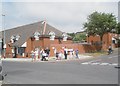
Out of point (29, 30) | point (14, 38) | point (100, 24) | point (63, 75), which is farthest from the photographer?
point (14, 38)

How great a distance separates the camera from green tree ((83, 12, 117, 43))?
187 ft

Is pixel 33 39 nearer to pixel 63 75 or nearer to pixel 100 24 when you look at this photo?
pixel 100 24

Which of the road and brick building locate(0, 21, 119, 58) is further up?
brick building locate(0, 21, 119, 58)

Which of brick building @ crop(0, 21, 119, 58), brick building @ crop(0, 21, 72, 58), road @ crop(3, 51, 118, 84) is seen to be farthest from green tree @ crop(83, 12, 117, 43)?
road @ crop(3, 51, 118, 84)

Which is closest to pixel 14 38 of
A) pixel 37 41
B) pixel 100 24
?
pixel 37 41

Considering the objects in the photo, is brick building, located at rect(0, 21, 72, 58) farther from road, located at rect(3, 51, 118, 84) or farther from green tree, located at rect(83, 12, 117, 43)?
road, located at rect(3, 51, 118, 84)

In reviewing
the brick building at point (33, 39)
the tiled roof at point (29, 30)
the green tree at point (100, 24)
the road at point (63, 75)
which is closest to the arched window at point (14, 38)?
the brick building at point (33, 39)

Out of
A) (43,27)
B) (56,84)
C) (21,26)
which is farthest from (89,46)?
(56,84)

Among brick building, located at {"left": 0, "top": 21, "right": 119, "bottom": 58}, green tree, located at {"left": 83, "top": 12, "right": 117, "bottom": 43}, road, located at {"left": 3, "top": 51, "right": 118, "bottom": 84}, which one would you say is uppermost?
green tree, located at {"left": 83, "top": 12, "right": 117, "bottom": 43}

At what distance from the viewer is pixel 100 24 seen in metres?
57.2

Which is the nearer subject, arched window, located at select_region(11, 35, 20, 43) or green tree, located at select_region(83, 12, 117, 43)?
green tree, located at select_region(83, 12, 117, 43)

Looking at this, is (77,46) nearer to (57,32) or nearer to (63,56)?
(57,32)

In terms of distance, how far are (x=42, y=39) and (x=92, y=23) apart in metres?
11.4

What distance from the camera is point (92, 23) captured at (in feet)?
189
